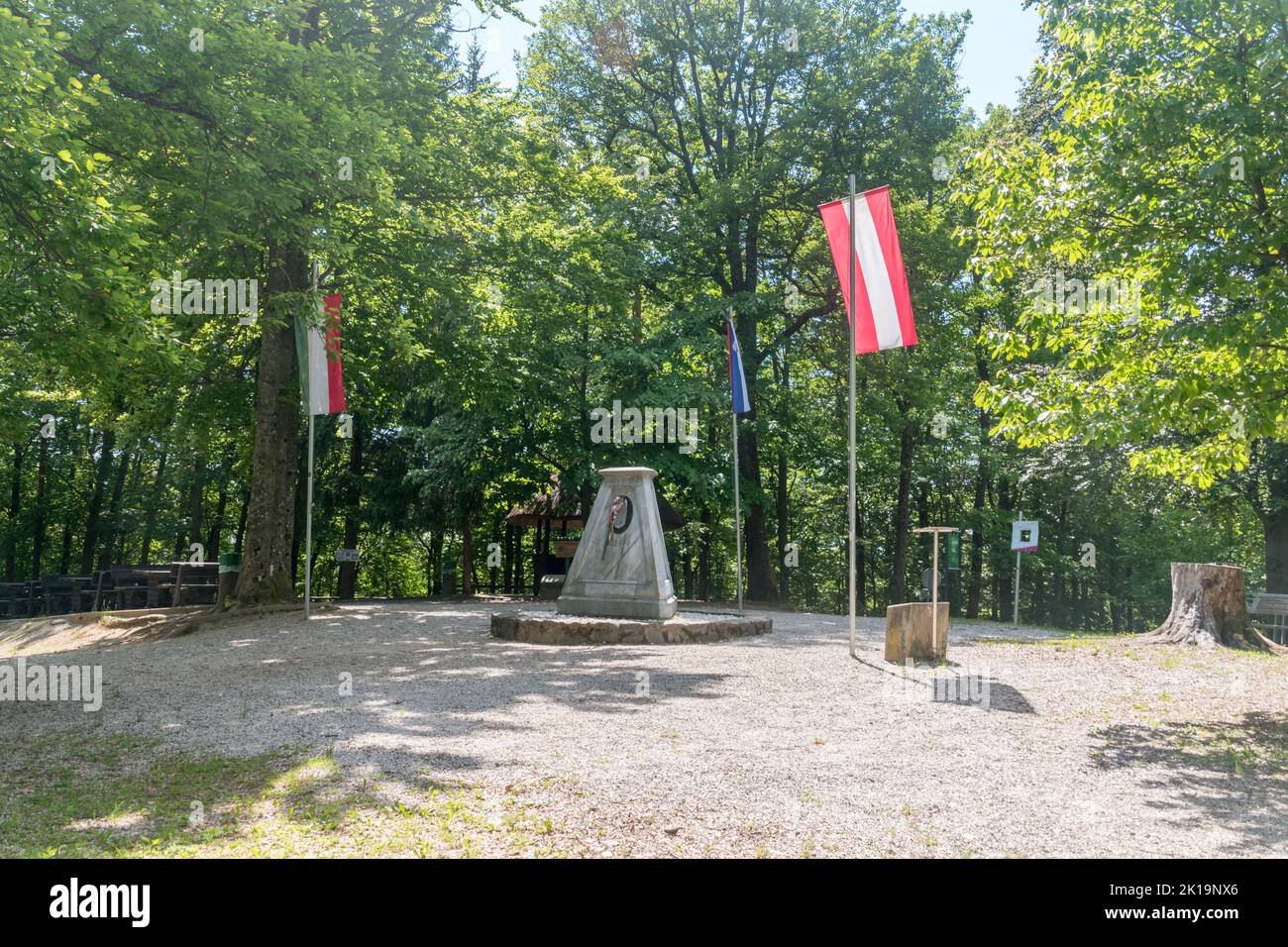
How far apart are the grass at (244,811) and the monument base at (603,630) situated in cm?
654

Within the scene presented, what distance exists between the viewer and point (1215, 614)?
12828 mm

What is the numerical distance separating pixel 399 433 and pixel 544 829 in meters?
25.6

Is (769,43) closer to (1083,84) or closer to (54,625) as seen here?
(1083,84)

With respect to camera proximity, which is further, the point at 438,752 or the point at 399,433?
the point at 399,433

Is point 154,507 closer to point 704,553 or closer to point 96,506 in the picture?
point 96,506

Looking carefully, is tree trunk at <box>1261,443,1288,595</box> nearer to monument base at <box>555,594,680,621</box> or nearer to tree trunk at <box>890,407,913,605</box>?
tree trunk at <box>890,407,913,605</box>

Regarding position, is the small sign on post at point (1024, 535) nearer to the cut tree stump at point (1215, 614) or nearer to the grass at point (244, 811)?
the cut tree stump at point (1215, 614)

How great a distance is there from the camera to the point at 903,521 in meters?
28.3

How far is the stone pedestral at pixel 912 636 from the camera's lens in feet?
34.9

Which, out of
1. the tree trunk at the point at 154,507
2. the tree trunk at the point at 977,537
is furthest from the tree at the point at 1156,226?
the tree trunk at the point at 154,507

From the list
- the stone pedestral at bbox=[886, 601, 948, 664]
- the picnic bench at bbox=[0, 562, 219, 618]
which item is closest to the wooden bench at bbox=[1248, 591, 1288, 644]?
the stone pedestral at bbox=[886, 601, 948, 664]

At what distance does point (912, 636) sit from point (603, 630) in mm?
4228

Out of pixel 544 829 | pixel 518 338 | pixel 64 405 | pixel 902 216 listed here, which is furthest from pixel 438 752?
pixel 64 405

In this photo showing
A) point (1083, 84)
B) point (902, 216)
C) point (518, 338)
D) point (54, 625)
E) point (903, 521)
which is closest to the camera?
point (1083, 84)
